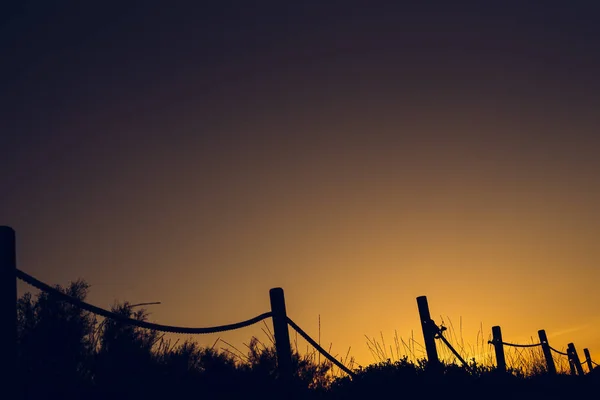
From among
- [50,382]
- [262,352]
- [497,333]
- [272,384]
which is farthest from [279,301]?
[497,333]

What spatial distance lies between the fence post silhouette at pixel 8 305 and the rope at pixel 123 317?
0.12 metres

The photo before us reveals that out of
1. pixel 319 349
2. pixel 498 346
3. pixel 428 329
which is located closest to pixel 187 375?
pixel 319 349

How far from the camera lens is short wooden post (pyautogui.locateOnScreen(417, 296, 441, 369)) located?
8.34m

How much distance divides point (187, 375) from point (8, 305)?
232 cm

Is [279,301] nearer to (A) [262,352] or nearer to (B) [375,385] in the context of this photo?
(A) [262,352]

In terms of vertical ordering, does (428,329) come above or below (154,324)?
above

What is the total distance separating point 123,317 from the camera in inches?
156

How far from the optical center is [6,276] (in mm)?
3383

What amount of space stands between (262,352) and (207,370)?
0.95 meters

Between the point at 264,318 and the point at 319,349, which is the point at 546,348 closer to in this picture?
the point at 319,349

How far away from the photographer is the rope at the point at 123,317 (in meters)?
3.55

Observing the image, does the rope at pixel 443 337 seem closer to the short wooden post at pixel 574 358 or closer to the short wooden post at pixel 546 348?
the short wooden post at pixel 546 348

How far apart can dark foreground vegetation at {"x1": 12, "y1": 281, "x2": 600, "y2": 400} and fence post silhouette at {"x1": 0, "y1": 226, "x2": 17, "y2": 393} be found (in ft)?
0.51

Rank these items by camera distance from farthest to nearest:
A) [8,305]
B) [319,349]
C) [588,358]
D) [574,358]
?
[588,358] → [574,358] → [319,349] → [8,305]
